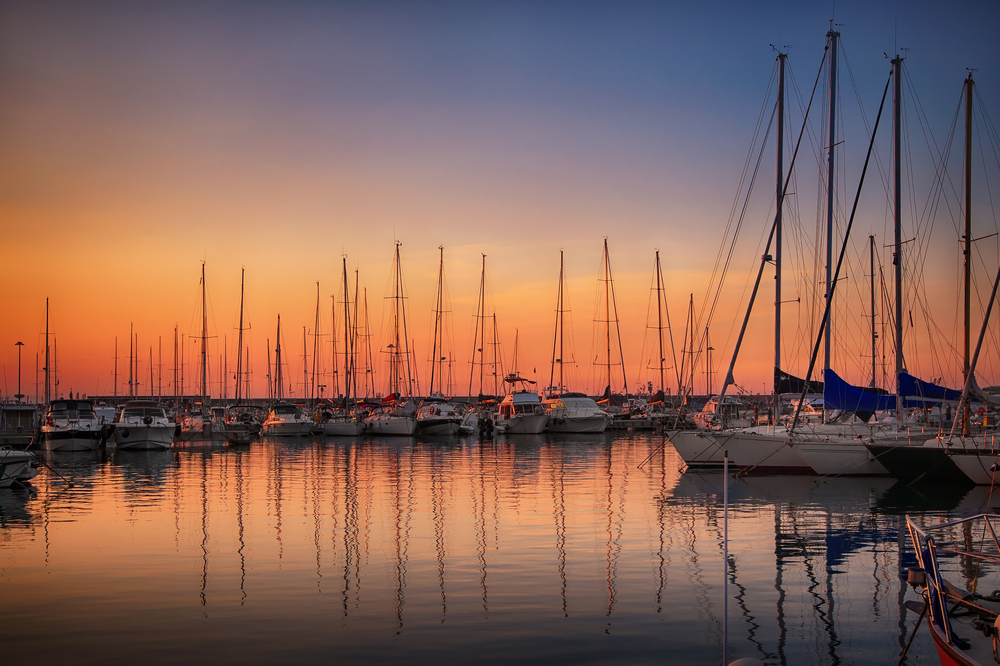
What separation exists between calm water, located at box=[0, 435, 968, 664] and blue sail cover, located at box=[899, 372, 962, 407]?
4.97m

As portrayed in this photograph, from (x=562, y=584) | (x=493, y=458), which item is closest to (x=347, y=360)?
(x=493, y=458)

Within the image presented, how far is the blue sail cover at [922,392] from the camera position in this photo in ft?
124

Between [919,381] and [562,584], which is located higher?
[919,381]

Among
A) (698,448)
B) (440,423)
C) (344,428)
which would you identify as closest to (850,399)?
(698,448)

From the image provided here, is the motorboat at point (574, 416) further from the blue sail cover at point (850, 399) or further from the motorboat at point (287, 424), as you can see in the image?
the blue sail cover at point (850, 399)

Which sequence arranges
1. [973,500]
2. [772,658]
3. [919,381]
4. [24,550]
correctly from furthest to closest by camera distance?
1. [919,381]
2. [973,500]
3. [24,550]
4. [772,658]

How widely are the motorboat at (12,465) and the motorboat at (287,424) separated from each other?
4863 centimetres

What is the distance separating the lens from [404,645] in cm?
1309

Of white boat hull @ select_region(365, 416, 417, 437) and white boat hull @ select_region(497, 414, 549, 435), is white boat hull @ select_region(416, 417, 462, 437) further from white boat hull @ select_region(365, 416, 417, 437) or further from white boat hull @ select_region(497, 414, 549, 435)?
white boat hull @ select_region(497, 414, 549, 435)

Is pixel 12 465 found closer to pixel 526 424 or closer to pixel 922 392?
pixel 922 392

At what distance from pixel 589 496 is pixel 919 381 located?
17002 mm

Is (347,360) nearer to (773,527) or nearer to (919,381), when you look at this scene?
(919,381)

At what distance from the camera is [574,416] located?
84.6 meters

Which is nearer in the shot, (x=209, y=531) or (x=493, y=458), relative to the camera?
(x=209, y=531)
